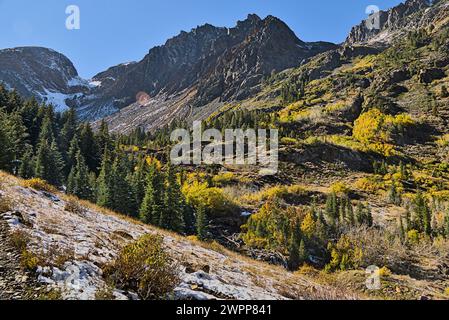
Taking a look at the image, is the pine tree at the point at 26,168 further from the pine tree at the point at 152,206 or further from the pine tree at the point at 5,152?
the pine tree at the point at 152,206

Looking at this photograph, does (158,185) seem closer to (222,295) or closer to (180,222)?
(180,222)

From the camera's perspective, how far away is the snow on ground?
28.5 ft

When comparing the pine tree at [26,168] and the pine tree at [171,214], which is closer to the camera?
the pine tree at [171,214]

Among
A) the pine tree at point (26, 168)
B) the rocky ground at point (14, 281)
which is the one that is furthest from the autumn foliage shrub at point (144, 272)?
the pine tree at point (26, 168)

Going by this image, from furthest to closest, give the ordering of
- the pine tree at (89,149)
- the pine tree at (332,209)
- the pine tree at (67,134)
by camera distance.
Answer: the pine tree at (67,134), the pine tree at (89,149), the pine tree at (332,209)

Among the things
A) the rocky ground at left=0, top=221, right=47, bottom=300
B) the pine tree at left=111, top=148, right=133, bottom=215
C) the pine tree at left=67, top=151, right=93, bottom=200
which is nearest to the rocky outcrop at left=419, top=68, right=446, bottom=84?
→ the pine tree at left=111, top=148, right=133, bottom=215

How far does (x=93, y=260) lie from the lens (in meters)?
10.1

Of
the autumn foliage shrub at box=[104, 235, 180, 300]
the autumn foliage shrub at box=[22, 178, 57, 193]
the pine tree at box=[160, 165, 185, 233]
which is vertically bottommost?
the pine tree at box=[160, 165, 185, 233]

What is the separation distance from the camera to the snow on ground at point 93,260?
8695mm

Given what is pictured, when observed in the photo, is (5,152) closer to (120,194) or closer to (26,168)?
(26,168)

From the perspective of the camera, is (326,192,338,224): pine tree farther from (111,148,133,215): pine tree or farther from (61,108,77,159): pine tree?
(61,108,77,159): pine tree

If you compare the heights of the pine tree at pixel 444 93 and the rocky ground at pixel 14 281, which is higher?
the pine tree at pixel 444 93

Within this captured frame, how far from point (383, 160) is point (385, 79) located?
8783cm

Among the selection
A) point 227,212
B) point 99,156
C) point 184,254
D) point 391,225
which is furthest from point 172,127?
point 184,254
